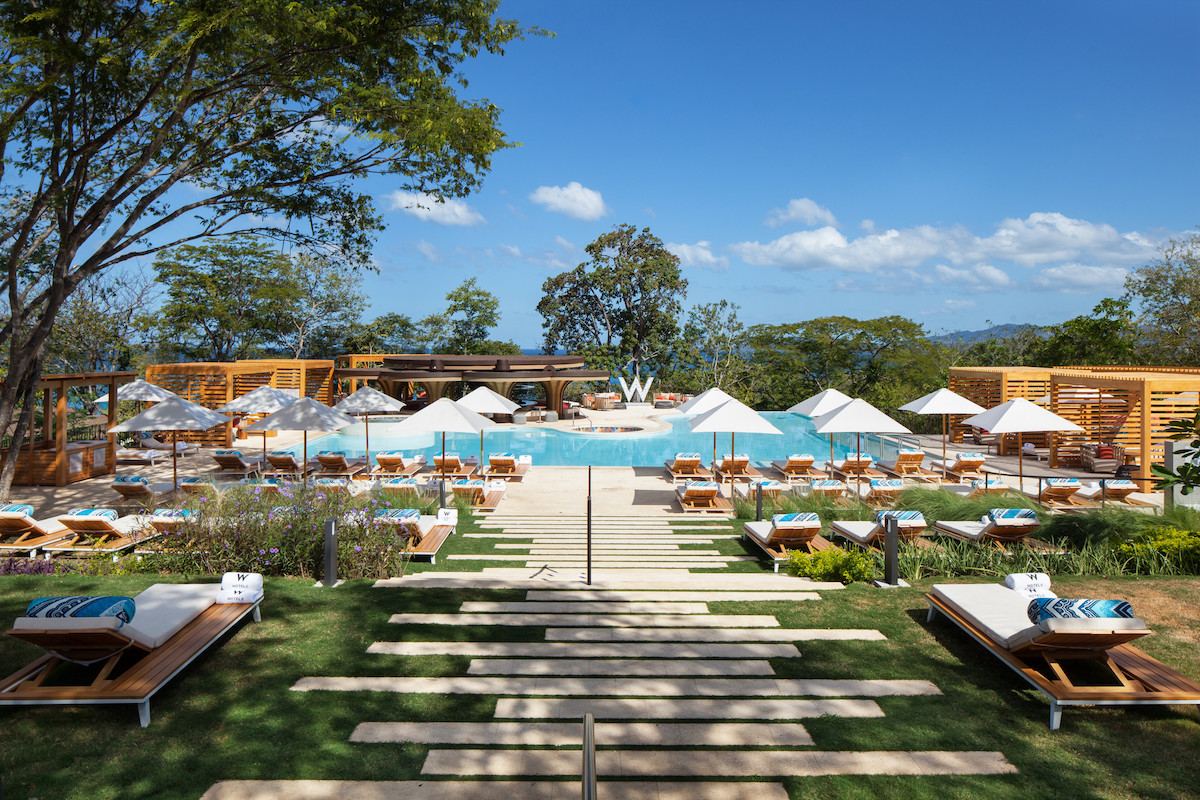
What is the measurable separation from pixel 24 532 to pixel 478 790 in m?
8.53

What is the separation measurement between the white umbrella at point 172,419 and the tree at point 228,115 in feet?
4.92

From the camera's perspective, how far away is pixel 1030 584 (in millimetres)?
5961

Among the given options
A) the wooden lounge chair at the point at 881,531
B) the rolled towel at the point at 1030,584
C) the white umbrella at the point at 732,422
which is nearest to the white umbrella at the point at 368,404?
the white umbrella at the point at 732,422

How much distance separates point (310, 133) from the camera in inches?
428

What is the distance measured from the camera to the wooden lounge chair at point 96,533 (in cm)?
814

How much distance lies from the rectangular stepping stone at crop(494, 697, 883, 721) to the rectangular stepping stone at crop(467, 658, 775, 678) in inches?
16.0

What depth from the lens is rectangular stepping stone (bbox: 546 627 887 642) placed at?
17.8 ft

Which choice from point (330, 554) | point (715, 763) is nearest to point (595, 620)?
point (715, 763)

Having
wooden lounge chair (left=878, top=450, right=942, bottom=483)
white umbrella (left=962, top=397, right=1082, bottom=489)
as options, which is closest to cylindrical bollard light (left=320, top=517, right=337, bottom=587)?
white umbrella (left=962, top=397, right=1082, bottom=489)

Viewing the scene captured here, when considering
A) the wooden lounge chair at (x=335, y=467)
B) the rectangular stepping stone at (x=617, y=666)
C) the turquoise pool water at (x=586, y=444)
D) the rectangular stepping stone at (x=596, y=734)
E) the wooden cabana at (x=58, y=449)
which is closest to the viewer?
the rectangular stepping stone at (x=596, y=734)

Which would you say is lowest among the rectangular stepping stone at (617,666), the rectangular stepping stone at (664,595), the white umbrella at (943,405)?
the rectangular stepping stone at (664,595)

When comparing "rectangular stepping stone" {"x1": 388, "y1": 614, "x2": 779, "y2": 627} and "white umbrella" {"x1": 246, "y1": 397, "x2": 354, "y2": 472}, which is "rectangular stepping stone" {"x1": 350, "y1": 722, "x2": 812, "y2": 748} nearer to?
"rectangular stepping stone" {"x1": 388, "y1": 614, "x2": 779, "y2": 627}

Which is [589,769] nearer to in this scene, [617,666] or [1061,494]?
[617,666]

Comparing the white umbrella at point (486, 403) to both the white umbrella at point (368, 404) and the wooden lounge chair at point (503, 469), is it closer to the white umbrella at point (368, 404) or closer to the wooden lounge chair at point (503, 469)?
the wooden lounge chair at point (503, 469)
